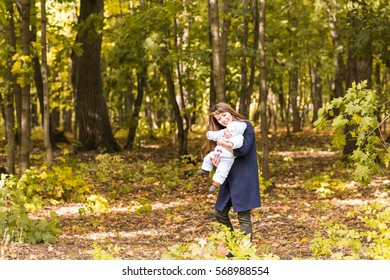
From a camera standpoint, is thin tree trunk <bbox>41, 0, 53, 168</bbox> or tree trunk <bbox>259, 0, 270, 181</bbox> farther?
tree trunk <bbox>259, 0, 270, 181</bbox>

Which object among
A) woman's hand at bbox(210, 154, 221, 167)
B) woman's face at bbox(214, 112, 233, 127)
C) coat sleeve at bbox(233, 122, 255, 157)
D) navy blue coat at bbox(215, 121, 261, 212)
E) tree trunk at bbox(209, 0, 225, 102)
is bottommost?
navy blue coat at bbox(215, 121, 261, 212)

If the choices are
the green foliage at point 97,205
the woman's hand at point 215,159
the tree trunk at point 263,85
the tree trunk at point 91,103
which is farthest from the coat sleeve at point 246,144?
the tree trunk at point 91,103

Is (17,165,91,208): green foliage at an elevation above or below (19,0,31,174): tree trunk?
below

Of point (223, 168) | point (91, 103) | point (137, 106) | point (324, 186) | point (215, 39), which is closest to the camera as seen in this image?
point (223, 168)

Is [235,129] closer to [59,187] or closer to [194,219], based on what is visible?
[194,219]

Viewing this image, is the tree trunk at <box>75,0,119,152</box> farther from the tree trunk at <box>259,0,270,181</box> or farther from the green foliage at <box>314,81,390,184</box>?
the green foliage at <box>314,81,390,184</box>

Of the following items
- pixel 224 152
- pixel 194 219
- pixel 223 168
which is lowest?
pixel 194 219

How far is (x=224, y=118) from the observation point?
7.25 metres

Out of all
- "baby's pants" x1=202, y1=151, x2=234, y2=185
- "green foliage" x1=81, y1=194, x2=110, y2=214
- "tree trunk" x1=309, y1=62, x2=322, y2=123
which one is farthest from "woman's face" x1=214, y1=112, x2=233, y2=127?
"tree trunk" x1=309, y1=62, x2=322, y2=123

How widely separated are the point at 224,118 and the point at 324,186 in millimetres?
6665

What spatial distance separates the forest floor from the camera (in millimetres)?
8391

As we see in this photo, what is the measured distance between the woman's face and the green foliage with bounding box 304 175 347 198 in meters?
6.15

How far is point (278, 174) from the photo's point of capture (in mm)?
16469

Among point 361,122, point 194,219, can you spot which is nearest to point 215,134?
point 361,122
